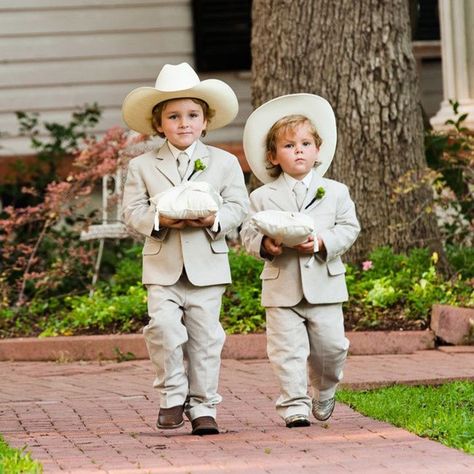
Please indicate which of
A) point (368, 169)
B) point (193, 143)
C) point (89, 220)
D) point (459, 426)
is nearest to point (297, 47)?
point (368, 169)

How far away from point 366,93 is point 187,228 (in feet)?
14.2

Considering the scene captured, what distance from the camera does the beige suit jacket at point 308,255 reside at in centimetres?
679

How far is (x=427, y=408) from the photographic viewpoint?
23.5 ft

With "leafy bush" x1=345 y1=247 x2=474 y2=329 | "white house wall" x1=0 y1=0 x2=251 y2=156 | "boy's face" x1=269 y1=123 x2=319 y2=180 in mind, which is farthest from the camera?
"white house wall" x1=0 y1=0 x2=251 y2=156

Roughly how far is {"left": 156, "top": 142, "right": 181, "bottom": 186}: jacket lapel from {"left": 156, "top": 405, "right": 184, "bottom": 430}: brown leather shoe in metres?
1.02

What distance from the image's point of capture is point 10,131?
1509 centimetres

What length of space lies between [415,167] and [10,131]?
551 cm

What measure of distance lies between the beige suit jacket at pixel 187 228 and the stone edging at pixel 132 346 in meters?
2.74

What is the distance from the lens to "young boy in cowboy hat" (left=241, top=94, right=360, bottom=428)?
6770 mm

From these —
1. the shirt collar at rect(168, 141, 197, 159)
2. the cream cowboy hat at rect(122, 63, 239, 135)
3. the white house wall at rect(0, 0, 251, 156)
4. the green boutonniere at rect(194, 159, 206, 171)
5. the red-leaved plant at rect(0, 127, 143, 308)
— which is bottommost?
the red-leaved plant at rect(0, 127, 143, 308)

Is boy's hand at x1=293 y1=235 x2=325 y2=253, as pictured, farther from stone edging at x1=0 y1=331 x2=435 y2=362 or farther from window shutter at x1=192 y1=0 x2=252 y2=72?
window shutter at x1=192 y1=0 x2=252 y2=72

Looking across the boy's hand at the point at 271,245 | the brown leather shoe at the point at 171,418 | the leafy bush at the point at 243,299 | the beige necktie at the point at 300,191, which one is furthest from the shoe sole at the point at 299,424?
the leafy bush at the point at 243,299

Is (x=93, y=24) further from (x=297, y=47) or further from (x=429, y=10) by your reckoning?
(x=297, y=47)

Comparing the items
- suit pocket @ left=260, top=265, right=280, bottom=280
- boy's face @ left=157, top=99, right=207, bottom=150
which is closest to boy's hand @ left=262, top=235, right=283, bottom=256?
suit pocket @ left=260, top=265, right=280, bottom=280
